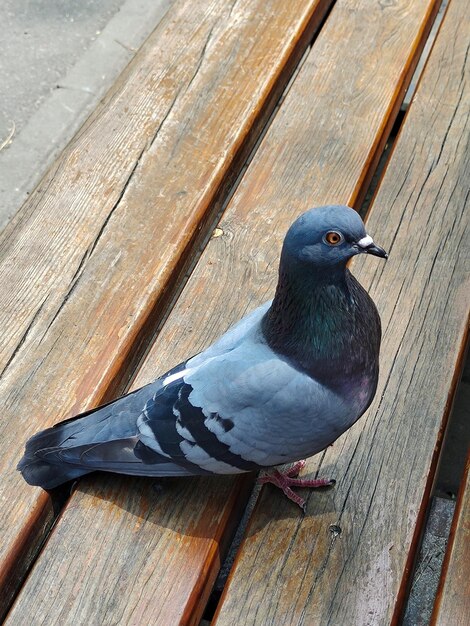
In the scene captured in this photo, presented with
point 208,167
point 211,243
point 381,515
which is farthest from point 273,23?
point 381,515

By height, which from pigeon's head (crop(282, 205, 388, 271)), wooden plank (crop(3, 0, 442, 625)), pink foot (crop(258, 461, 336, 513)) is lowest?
pink foot (crop(258, 461, 336, 513))

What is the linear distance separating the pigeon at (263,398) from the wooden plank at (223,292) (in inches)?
4.0

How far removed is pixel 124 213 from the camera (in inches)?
99.0

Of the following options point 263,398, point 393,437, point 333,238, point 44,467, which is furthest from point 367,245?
point 44,467

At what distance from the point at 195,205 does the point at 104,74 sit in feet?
6.41

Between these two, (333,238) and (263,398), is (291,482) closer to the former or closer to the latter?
(263,398)

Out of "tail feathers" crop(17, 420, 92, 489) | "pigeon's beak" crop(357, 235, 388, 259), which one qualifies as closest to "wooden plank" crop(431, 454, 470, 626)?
"pigeon's beak" crop(357, 235, 388, 259)

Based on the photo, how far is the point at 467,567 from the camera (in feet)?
5.93

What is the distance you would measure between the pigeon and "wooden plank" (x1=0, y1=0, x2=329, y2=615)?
0.15 metres

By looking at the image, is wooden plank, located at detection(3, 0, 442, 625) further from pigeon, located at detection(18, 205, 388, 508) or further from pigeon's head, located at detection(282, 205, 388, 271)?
pigeon's head, located at detection(282, 205, 388, 271)

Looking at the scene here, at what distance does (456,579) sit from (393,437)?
1.30 ft

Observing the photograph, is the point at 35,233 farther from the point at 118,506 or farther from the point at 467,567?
the point at 467,567

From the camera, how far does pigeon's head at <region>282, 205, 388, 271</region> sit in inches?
68.5

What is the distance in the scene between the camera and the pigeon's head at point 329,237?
5.71 feet
